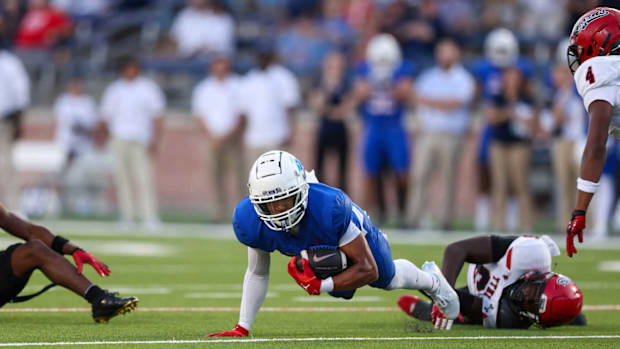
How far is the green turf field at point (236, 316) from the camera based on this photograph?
5.53m

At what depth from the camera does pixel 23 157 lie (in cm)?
1767

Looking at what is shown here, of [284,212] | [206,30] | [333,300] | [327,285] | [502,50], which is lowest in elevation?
[333,300]

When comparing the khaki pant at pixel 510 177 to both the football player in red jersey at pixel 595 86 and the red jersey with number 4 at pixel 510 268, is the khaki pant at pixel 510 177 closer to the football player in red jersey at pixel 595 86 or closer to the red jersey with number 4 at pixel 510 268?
the red jersey with number 4 at pixel 510 268

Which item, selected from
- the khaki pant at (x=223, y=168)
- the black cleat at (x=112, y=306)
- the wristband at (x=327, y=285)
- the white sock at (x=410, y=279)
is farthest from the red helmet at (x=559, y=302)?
the khaki pant at (x=223, y=168)

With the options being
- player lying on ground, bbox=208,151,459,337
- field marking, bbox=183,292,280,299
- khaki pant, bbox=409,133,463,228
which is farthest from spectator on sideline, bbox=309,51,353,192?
player lying on ground, bbox=208,151,459,337

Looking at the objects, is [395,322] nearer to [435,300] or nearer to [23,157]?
[435,300]

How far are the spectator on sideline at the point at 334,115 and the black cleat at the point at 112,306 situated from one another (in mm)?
8171

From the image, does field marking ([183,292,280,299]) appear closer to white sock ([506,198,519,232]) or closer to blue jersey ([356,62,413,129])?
blue jersey ([356,62,413,129])

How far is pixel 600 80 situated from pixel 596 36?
31 cm

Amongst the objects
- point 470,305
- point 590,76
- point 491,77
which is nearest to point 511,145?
point 491,77

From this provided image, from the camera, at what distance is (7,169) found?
13508 millimetres

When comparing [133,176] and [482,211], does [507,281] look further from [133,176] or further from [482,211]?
[133,176]

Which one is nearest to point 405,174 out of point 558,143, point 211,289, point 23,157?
point 558,143

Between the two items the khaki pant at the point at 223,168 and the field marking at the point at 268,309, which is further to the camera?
the khaki pant at the point at 223,168
